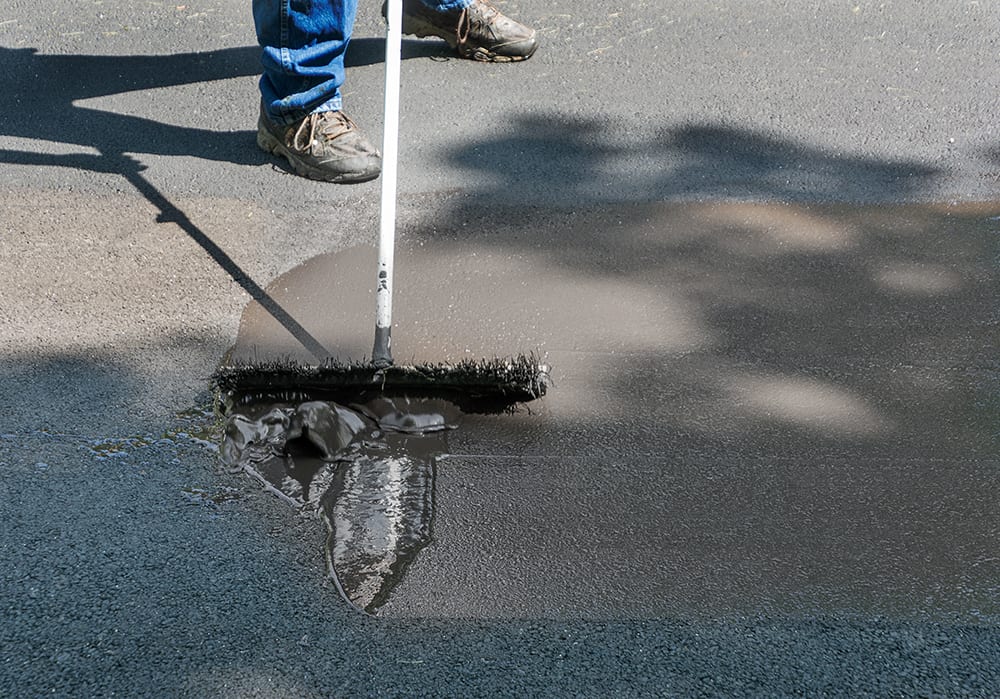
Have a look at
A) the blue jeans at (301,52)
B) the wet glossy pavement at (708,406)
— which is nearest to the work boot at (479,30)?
the blue jeans at (301,52)

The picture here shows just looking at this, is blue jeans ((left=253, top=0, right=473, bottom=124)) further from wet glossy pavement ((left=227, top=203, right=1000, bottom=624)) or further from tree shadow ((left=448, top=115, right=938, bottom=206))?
wet glossy pavement ((left=227, top=203, right=1000, bottom=624))

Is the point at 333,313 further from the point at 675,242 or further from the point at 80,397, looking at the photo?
the point at 675,242

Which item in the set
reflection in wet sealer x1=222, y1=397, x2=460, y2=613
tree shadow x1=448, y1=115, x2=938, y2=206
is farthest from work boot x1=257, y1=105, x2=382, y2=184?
reflection in wet sealer x1=222, y1=397, x2=460, y2=613

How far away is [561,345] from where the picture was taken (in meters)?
3.00

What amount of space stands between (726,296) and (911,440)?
78 centimetres

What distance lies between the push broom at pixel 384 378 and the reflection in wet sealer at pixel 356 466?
4 centimetres

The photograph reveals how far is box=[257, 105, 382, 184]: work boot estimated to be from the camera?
3816 mm

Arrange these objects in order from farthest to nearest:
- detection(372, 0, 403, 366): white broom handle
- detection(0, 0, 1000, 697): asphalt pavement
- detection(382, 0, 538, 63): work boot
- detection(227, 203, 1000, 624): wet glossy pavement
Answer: detection(382, 0, 538, 63): work boot
detection(372, 0, 403, 366): white broom handle
detection(227, 203, 1000, 624): wet glossy pavement
detection(0, 0, 1000, 697): asphalt pavement

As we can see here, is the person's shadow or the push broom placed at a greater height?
the person's shadow

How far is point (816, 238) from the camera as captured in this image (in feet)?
11.5

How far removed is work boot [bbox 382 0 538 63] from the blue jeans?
0.93 meters

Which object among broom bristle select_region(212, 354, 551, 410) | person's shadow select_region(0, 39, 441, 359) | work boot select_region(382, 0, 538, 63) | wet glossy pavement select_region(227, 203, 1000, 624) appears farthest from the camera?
work boot select_region(382, 0, 538, 63)

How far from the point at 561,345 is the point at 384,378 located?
583 millimetres

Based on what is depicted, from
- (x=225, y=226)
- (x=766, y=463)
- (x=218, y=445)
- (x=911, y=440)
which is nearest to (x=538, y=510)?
(x=766, y=463)
